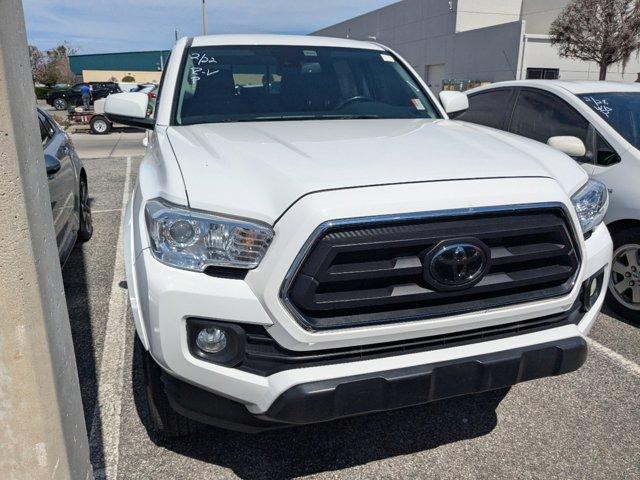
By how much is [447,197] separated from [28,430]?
1510 millimetres

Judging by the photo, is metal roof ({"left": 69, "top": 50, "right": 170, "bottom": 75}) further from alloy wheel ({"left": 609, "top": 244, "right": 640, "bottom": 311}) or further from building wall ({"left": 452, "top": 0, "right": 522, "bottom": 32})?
alloy wheel ({"left": 609, "top": 244, "right": 640, "bottom": 311})

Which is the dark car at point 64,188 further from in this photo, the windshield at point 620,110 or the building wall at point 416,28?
the building wall at point 416,28

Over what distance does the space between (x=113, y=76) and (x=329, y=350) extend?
56937mm

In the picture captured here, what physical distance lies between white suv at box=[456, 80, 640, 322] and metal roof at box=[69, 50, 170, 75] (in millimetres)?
64403

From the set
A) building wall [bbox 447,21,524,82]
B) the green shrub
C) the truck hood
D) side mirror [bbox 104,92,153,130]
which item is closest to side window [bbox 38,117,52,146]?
side mirror [bbox 104,92,153,130]

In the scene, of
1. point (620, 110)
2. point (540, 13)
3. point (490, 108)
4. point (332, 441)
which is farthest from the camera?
point (540, 13)

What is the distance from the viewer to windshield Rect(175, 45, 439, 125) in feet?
10.5

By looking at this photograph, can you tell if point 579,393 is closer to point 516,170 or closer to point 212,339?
point 516,170

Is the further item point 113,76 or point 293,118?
point 113,76

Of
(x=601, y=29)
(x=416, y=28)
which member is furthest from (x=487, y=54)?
(x=601, y=29)

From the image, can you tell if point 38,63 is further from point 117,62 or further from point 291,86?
point 291,86

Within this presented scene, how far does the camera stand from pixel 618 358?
336cm

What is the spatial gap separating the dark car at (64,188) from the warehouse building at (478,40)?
25.8m

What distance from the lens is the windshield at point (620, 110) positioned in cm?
411
